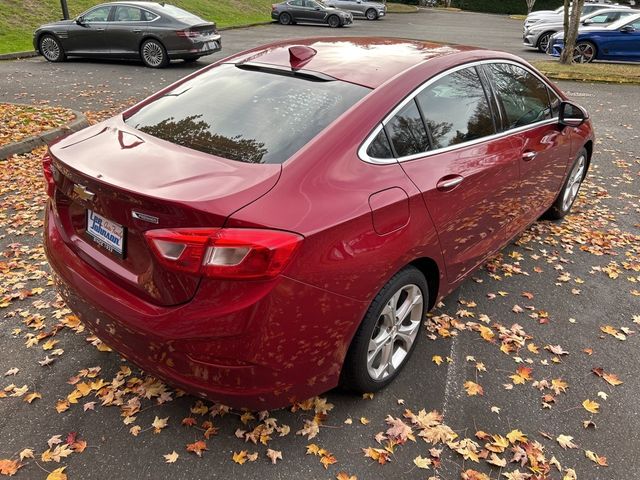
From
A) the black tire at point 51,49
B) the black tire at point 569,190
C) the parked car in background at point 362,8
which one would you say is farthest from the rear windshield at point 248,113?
the parked car in background at point 362,8

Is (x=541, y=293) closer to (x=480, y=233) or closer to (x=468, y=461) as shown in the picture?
(x=480, y=233)

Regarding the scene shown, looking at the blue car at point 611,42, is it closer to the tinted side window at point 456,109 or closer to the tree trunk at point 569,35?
the tree trunk at point 569,35

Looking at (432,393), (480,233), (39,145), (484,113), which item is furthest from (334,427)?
(39,145)

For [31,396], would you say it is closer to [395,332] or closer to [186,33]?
[395,332]

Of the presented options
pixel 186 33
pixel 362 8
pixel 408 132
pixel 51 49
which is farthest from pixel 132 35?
pixel 362 8

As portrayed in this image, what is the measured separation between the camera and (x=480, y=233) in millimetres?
3312

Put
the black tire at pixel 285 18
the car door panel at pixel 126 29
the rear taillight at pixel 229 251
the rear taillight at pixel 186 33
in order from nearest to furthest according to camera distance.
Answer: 1. the rear taillight at pixel 229 251
2. the rear taillight at pixel 186 33
3. the car door panel at pixel 126 29
4. the black tire at pixel 285 18

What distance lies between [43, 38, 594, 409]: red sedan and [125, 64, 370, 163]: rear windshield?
0.01 meters

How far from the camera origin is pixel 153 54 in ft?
42.2

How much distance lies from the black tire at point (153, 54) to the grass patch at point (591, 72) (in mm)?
9883

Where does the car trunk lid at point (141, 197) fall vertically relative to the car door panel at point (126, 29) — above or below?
below

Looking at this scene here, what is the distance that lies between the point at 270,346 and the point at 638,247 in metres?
4.16

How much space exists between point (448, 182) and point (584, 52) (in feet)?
52.7

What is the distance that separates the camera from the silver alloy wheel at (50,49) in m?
13.1
